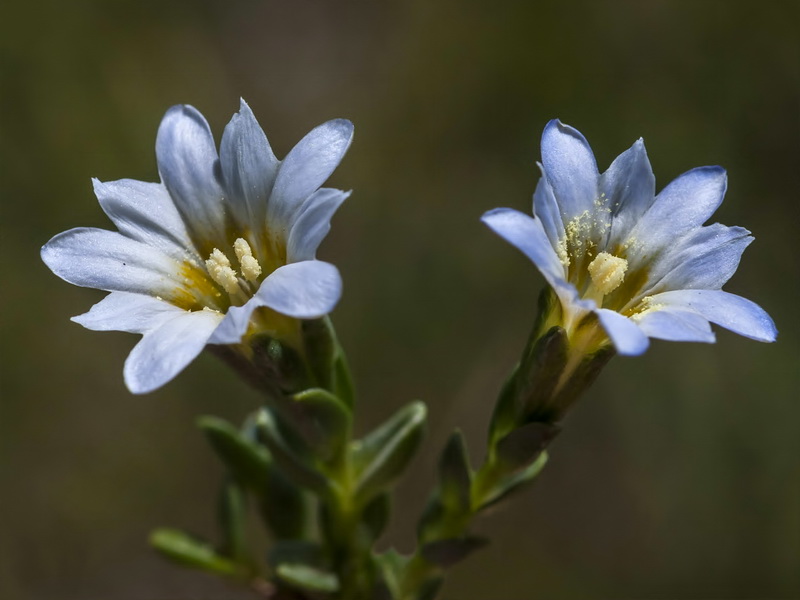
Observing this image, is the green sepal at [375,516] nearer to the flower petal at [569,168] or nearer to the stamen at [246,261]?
the stamen at [246,261]

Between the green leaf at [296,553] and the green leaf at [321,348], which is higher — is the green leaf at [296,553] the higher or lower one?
the lower one

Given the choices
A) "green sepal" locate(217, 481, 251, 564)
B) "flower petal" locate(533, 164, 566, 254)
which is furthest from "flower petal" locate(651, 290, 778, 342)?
"green sepal" locate(217, 481, 251, 564)

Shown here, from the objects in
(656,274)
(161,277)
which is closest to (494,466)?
(656,274)

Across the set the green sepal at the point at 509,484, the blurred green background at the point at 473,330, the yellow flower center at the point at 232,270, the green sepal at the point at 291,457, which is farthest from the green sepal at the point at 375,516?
the blurred green background at the point at 473,330

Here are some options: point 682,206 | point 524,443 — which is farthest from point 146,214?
point 682,206

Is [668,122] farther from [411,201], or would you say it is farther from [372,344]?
[372,344]

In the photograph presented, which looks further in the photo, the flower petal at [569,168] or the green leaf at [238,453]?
the green leaf at [238,453]
